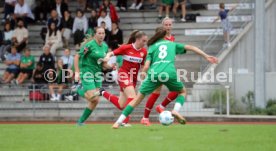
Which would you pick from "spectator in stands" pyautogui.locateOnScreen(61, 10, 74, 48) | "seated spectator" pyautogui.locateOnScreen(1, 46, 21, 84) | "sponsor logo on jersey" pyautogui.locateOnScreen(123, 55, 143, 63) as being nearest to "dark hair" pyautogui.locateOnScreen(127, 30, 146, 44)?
"sponsor logo on jersey" pyautogui.locateOnScreen(123, 55, 143, 63)

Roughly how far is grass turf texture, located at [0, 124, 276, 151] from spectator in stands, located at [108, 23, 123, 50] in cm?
1291

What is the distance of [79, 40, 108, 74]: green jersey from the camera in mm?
18781

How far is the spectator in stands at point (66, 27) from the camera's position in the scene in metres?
31.0

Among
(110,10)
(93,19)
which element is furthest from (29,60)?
(110,10)

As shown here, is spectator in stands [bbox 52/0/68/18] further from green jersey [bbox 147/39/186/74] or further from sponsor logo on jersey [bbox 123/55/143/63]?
green jersey [bbox 147/39/186/74]

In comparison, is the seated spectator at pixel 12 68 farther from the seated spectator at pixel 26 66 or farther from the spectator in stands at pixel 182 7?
the spectator in stands at pixel 182 7

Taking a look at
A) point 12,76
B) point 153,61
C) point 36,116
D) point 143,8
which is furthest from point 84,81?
point 143,8

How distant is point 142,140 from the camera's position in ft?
44.9

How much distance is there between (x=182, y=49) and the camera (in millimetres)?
16375

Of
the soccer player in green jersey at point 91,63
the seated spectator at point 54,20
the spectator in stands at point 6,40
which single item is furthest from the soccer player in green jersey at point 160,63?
the spectator in stands at point 6,40

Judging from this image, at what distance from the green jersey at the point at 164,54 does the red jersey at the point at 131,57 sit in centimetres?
230

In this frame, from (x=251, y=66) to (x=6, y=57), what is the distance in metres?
9.18

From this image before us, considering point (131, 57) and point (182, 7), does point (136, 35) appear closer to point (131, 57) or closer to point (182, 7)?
point (131, 57)

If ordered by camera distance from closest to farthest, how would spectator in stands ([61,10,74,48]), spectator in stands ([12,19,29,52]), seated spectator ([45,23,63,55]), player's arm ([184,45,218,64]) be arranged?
player's arm ([184,45,218,64]) → seated spectator ([45,23,63,55]) → spectator in stands ([12,19,29,52]) → spectator in stands ([61,10,74,48])
